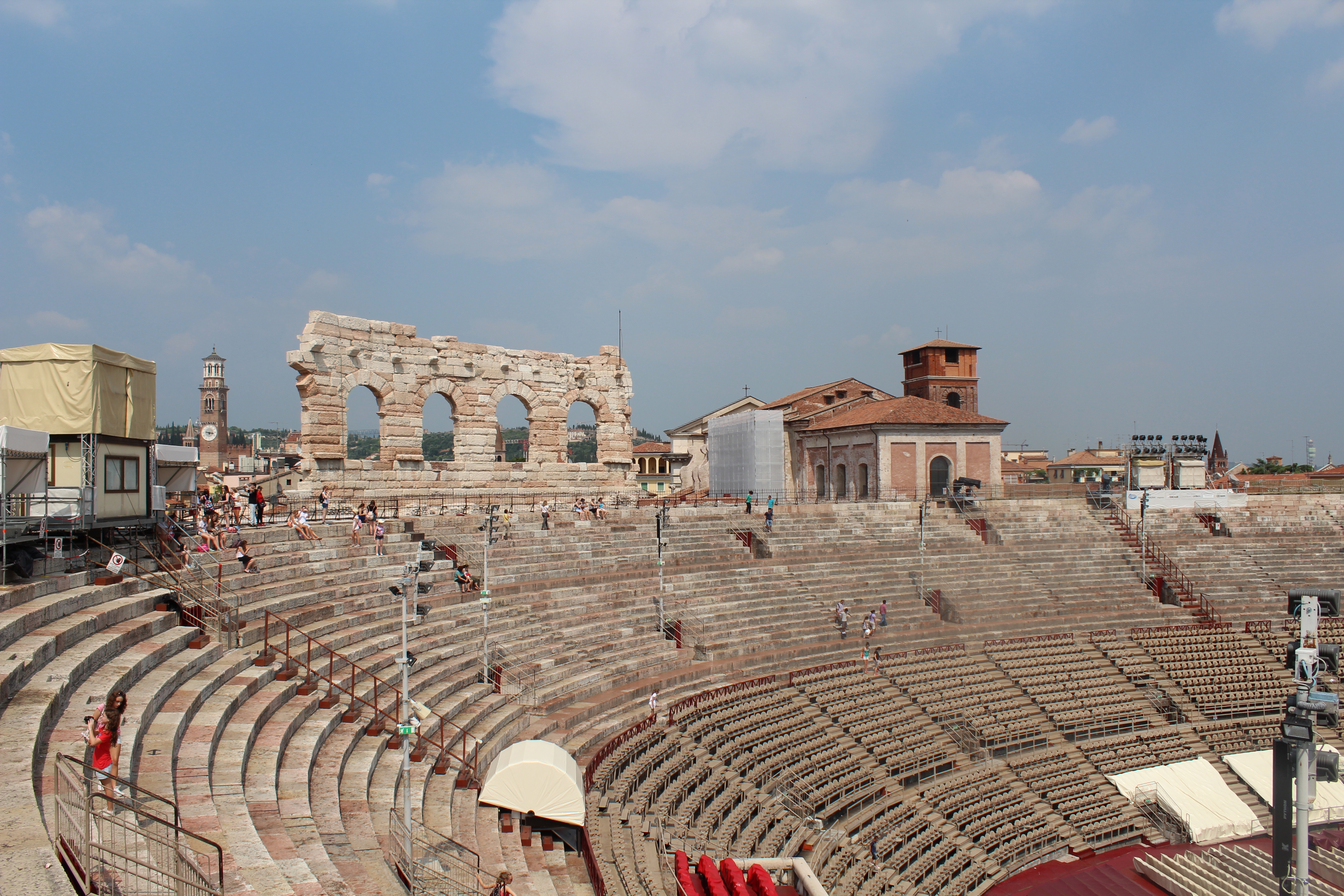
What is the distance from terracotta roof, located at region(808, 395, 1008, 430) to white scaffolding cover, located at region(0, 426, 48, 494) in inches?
1205

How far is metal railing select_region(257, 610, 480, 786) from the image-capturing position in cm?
1254

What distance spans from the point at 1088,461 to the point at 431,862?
80592mm

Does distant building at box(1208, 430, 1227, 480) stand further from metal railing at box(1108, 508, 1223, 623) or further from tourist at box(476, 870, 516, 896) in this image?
tourist at box(476, 870, 516, 896)

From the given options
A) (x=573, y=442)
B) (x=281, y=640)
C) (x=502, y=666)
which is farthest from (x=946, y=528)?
(x=573, y=442)

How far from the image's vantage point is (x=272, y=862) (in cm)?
693

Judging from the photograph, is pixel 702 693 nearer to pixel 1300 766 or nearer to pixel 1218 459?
pixel 1300 766

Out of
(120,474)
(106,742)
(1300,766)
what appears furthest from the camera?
(120,474)

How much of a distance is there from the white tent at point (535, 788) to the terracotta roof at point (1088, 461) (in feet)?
232

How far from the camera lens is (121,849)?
6.29m

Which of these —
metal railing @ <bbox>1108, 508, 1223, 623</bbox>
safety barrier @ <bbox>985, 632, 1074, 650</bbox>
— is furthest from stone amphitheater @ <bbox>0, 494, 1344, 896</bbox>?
metal railing @ <bbox>1108, 508, 1223, 623</bbox>

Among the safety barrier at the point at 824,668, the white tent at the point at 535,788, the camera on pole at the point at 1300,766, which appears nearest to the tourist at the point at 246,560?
the white tent at the point at 535,788

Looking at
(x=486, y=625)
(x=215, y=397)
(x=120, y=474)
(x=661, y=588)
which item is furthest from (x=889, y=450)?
(x=215, y=397)

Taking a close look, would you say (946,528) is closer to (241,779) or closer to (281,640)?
(281,640)

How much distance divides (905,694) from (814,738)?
3844 millimetres
